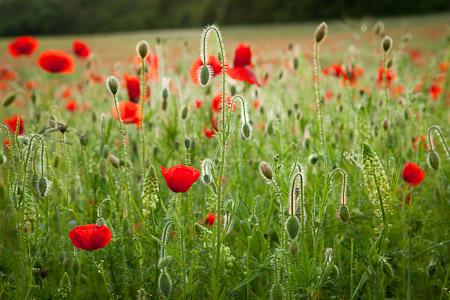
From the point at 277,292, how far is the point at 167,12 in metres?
39.2

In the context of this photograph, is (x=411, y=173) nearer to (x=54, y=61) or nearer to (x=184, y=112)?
(x=184, y=112)

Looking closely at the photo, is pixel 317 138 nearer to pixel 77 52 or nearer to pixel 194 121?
pixel 194 121

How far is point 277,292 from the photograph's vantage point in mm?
1490

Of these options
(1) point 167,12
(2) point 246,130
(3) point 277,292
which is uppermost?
(1) point 167,12

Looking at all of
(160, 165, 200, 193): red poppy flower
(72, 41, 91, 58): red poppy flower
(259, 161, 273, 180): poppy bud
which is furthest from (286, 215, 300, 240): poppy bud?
(72, 41, 91, 58): red poppy flower

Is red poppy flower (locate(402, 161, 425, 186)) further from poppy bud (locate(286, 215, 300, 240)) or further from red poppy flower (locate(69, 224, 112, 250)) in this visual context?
red poppy flower (locate(69, 224, 112, 250))

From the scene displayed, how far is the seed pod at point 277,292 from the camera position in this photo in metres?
1.49

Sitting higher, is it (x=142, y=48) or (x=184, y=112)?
(x=142, y=48)

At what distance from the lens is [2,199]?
290cm

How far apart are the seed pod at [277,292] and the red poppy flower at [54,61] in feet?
7.74

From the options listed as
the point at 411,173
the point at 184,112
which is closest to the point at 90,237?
the point at 184,112

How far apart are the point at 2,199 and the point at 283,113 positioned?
60.7 inches

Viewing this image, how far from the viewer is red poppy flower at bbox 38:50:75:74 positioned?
3318mm

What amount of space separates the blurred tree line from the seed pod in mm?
28318
